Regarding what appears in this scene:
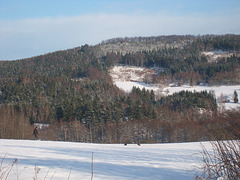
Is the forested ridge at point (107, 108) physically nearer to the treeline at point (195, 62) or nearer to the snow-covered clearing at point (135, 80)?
the treeline at point (195, 62)

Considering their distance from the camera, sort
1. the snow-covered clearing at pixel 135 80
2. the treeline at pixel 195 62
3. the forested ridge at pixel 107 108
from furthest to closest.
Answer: the treeline at pixel 195 62 < the snow-covered clearing at pixel 135 80 < the forested ridge at pixel 107 108

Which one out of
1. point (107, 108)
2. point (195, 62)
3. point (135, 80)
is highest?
point (195, 62)

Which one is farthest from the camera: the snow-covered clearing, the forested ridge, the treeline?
the treeline

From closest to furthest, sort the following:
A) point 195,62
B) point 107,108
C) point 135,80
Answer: point 107,108, point 135,80, point 195,62

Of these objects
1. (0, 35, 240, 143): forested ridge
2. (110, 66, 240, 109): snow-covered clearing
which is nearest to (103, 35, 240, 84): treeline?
(0, 35, 240, 143): forested ridge

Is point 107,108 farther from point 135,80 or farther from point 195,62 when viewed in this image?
point 195,62

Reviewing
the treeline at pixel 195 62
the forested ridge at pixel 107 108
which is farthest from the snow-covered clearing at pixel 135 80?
the treeline at pixel 195 62

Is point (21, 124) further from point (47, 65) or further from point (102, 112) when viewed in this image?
point (47, 65)

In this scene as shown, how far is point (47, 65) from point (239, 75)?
11289 cm

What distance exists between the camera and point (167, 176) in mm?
7223

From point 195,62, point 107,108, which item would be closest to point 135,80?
point 195,62

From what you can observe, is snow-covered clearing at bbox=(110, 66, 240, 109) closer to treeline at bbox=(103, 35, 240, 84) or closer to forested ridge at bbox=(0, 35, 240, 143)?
forested ridge at bbox=(0, 35, 240, 143)

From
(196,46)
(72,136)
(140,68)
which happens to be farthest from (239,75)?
(72,136)

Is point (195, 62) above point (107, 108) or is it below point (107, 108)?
above
